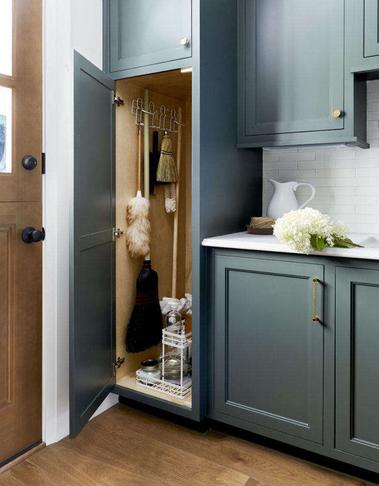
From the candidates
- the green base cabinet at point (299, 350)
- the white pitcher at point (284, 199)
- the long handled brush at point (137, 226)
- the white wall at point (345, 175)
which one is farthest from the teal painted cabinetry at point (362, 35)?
the long handled brush at point (137, 226)

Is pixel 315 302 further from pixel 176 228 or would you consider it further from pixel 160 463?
pixel 176 228

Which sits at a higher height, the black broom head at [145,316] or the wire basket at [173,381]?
the black broom head at [145,316]

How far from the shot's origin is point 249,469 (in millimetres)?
1962

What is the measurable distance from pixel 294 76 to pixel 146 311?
145 centimetres

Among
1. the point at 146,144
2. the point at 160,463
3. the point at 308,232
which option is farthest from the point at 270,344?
the point at 146,144

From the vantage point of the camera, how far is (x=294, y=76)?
2213mm

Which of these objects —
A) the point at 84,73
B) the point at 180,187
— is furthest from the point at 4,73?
the point at 180,187

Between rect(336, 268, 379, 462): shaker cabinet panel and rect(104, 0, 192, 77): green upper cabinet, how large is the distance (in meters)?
1.29

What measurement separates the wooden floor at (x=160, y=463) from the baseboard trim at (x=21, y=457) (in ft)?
0.07

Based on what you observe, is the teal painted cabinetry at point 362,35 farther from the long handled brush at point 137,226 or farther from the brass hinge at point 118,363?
the brass hinge at point 118,363

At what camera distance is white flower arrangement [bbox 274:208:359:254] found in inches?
69.4

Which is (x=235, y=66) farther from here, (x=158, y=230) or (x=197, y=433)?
(x=197, y=433)

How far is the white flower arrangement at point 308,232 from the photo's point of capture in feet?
5.78

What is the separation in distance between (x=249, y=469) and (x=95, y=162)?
5.03ft
